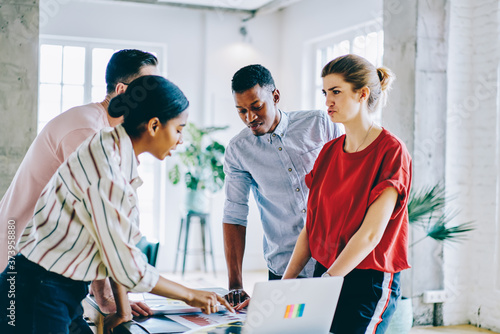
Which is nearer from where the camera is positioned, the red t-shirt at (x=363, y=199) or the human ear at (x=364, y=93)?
the red t-shirt at (x=363, y=199)

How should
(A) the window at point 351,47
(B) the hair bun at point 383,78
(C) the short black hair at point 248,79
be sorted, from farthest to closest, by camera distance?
(A) the window at point 351,47
(C) the short black hair at point 248,79
(B) the hair bun at point 383,78

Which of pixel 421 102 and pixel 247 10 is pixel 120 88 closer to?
pixel 421 102

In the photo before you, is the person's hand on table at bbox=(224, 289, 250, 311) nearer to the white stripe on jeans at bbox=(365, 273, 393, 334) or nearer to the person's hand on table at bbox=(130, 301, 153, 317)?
the person's hand on table at bbox=(130, 301, 153, 317)

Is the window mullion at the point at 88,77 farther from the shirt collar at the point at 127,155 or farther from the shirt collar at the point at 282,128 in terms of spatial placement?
the shirt collar at the point at 127,155

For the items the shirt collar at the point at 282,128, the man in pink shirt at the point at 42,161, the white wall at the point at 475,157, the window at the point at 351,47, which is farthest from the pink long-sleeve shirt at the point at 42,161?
the window at the point at 351,47

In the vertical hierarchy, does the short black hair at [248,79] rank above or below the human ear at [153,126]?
above

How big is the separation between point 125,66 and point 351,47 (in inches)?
174

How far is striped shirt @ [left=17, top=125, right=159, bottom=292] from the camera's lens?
4.25 feet

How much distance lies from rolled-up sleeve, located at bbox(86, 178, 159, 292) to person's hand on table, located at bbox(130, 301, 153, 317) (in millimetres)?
384

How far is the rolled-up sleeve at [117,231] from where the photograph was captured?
129 cm

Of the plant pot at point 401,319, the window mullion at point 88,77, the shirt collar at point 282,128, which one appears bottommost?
the plant pot at point 401,319

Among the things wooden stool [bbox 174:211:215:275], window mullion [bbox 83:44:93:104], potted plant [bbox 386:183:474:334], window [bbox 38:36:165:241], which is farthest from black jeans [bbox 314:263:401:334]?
window mullion [bbox 83:44:93:104]

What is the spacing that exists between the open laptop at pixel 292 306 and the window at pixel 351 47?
4.36 meters

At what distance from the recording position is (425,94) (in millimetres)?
4234
